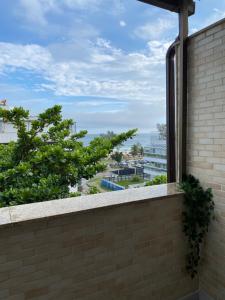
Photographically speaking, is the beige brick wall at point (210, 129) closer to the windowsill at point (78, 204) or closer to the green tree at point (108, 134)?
the windowsill at point (78, 204)

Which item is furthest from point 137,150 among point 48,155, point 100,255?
point 100,255

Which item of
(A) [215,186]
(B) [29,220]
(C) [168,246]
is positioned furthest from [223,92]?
(B) [29,220]

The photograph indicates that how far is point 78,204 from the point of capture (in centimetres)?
176

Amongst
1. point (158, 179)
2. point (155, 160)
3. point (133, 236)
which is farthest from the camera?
point (158, 179)

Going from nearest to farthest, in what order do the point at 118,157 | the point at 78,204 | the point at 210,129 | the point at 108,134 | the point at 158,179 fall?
the point at 78,204 < the point at 210,129 < the point at 158,179 < the point at 118,157 < the point at 108,134

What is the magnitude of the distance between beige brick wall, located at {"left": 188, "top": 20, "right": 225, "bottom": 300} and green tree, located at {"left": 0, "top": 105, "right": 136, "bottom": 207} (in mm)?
1535

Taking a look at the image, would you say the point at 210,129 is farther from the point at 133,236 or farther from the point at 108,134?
the point at 108,134

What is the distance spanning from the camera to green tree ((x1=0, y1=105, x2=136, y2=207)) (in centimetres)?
302

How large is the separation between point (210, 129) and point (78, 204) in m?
1.28

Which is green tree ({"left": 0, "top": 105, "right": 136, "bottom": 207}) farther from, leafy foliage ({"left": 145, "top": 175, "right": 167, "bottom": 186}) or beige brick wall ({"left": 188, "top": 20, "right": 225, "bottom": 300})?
beige brick wall ({"left": 188, "top": 20, "right": 225, "bottom": 300})

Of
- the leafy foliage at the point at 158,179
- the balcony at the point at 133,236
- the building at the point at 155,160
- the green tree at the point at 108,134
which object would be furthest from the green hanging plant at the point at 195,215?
the green tree at the point at 108,134

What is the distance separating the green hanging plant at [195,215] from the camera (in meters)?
2.10

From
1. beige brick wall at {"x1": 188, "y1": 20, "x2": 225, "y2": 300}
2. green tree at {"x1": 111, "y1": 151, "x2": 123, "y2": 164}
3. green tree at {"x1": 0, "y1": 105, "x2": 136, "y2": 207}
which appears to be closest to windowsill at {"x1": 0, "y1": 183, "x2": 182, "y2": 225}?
beige brick wall at {"x1": 188, "y1": 20, "x2": 225, "y2": 300}

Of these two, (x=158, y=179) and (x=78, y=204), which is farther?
(x=158, y=179)
